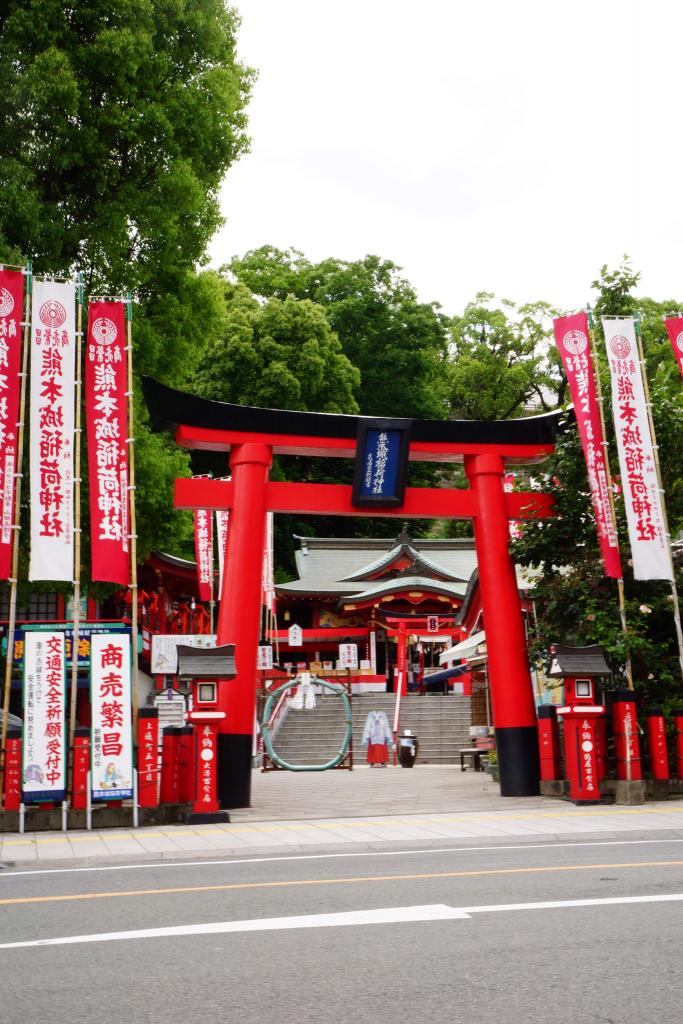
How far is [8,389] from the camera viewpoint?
12781 mm

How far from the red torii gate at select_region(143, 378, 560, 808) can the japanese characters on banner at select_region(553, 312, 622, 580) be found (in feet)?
5.00

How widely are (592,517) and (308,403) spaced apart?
2853 cm

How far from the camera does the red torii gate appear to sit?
14.6 metres

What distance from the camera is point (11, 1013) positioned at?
4168mm

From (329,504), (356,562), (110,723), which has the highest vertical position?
(356,562)

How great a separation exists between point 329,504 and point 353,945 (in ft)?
34.9

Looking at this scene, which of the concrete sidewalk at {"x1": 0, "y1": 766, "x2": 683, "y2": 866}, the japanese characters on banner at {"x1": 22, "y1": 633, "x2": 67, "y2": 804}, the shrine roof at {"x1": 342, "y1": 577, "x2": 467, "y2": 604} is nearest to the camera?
the concrete sidewalk at {"x1": 0, "y1": 766, "x2": 683, "y2": 866}

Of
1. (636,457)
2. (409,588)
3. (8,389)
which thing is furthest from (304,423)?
(409,588)

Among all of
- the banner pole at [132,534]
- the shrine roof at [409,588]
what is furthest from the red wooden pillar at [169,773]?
the shrine roof at [409,588]

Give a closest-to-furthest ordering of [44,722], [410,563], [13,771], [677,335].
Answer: [44,722]
[13,771]
[677,335]
[410,563]

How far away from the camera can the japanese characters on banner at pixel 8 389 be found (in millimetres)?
12367

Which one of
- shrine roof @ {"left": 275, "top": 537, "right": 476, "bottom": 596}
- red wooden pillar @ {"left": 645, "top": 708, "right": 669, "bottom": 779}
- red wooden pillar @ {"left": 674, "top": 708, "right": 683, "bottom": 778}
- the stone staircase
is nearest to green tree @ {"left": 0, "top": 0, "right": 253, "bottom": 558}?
red wooden pillar @ {"left": 645, "top": 708, "right": 669, "bottom": 779}

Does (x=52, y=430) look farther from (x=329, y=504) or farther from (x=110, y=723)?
(x=329, y=504)

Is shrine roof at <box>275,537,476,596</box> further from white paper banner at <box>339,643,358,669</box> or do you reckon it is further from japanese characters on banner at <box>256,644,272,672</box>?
japanese characters on banner at <box>256,644,272,672</box>
